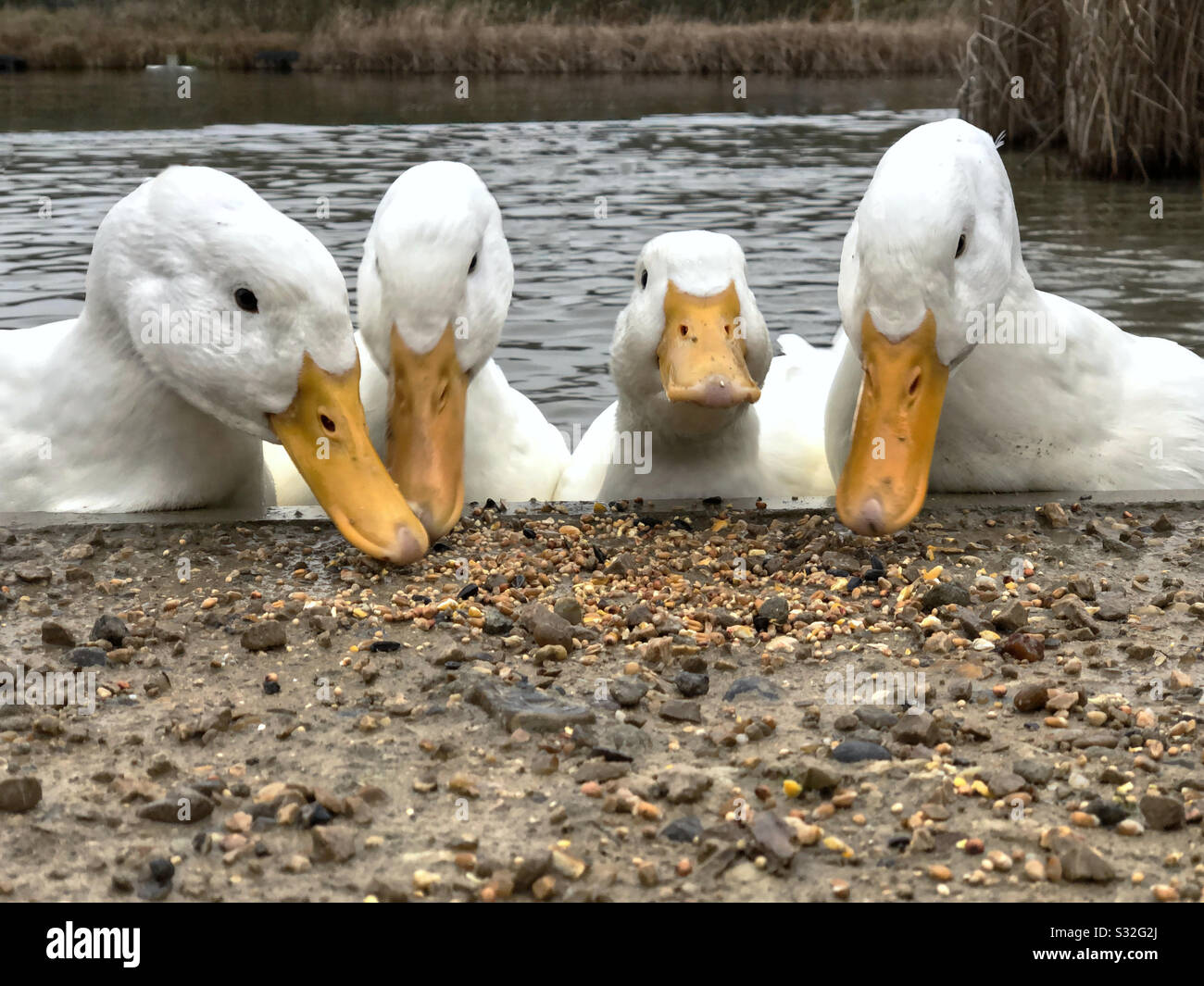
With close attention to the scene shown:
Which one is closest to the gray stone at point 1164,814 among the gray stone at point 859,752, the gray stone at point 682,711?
the gray stone at point 859,752

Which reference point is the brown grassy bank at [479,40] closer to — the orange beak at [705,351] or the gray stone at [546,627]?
the orange beak at [705,351]

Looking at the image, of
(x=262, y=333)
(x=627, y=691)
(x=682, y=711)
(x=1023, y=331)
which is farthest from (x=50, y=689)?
(x=1023, y=331)

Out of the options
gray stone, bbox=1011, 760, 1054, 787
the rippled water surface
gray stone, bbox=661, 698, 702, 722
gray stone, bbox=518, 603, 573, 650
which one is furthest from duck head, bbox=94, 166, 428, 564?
the rippled water surface

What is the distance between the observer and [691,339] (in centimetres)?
470

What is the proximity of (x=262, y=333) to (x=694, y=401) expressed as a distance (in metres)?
1.17

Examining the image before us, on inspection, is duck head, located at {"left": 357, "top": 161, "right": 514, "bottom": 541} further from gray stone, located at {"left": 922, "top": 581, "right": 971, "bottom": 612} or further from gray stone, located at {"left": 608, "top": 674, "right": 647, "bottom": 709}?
gray stone, located at {"left": 922, "top": 581, "right": 971, "bottom": 612}

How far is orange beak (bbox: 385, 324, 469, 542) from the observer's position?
4.53 m

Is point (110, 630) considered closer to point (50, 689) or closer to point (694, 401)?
point (50, 689)

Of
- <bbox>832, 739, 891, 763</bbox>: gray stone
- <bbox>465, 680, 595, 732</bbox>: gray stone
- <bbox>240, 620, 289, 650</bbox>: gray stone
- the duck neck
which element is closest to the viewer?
<bbox>832, 739, 891, 763</bbox>: gray stone

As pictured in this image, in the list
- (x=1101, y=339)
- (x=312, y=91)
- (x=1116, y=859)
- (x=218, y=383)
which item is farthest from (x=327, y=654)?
(x=312, y=91)

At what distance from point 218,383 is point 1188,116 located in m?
10.8

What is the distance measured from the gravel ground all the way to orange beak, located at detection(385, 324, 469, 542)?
6.8 inches

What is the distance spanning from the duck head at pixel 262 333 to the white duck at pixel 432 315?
0.16m

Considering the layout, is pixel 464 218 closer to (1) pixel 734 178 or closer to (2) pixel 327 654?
(2) pixel 327 654
